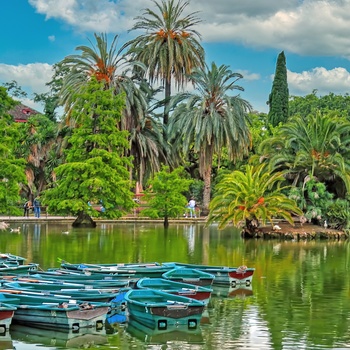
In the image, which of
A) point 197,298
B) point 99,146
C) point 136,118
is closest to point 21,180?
point 99,146

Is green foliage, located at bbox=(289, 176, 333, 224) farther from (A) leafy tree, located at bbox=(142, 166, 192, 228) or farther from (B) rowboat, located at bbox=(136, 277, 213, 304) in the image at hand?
(B) rowboat, located at bbox=(136, 277, 213, 304)

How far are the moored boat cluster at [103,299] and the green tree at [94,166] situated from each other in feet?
76.0

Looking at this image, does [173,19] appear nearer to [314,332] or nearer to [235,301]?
[235,301]

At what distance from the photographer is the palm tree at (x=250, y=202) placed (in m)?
40.9

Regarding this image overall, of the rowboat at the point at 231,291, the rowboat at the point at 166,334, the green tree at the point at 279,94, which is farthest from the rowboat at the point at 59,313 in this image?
the green tree at the point at 279,94

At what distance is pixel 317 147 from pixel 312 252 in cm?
956

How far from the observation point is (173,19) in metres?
62.9

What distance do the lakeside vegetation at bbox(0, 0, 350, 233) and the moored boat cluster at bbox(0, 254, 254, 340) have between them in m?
18.8

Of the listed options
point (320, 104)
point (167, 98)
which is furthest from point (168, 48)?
point (320, 104)

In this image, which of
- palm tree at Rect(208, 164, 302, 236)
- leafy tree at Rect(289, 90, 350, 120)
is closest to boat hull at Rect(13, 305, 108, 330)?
palm tree at Rect(208, 164, 302, 236)

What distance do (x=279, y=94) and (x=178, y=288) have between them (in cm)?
5010

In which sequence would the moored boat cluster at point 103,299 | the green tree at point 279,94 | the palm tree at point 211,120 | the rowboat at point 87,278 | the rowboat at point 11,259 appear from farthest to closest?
the green tree at point 279,94
the palm tree at point 211,120
the rowboat at point 11,259
the rowboat at point 87,278
the moored boat cluster at point 103,299

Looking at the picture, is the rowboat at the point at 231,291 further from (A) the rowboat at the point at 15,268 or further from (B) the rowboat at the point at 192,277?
(A) the rowboat at the point at 15,268

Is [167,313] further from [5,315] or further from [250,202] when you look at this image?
[250,202]
